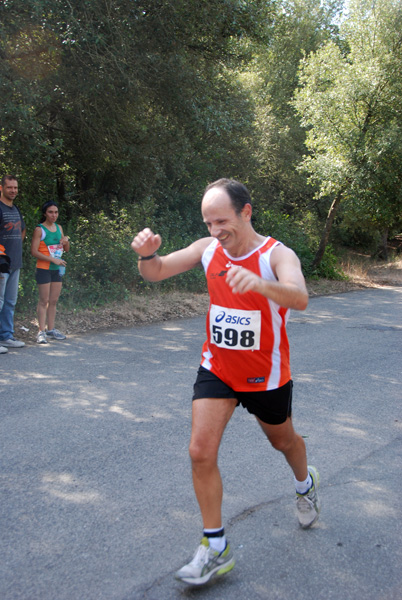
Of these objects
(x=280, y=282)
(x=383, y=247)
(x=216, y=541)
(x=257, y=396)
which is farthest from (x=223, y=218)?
(x=383, y=247)

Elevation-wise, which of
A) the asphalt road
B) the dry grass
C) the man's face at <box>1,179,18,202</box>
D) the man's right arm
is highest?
the man's face at <box>1,179,18,202</box>

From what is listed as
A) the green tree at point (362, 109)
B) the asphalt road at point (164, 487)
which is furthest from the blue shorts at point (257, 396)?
the green tree at point (362, 109)

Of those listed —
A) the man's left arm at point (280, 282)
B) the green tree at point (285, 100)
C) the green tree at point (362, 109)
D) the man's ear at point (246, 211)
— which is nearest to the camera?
the man's left arm at point (280, 282)

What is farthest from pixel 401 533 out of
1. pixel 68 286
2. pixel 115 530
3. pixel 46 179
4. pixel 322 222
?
pixel 322 222

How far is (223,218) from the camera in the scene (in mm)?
2922

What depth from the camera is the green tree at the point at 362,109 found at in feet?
53.4

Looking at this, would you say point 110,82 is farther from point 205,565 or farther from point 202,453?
point 205,565

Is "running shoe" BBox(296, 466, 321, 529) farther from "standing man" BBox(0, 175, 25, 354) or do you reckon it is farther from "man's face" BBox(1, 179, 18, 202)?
"man's face" BBox(1, 179, 18, 202)

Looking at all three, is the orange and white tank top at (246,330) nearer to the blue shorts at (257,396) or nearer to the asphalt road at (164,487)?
the blue shorts at (257,396)

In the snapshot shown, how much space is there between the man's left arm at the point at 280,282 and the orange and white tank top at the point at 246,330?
0.22ft

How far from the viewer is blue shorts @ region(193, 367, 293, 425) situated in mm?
3047

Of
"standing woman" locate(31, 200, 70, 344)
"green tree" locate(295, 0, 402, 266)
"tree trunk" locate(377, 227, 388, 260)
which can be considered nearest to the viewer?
"standing woman" locate(31, 200, 70, 344)

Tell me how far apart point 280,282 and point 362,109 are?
51.2 feet

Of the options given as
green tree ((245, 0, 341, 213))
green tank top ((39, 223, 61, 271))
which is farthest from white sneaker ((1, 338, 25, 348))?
green tree ((245, 0, 341, 213))
